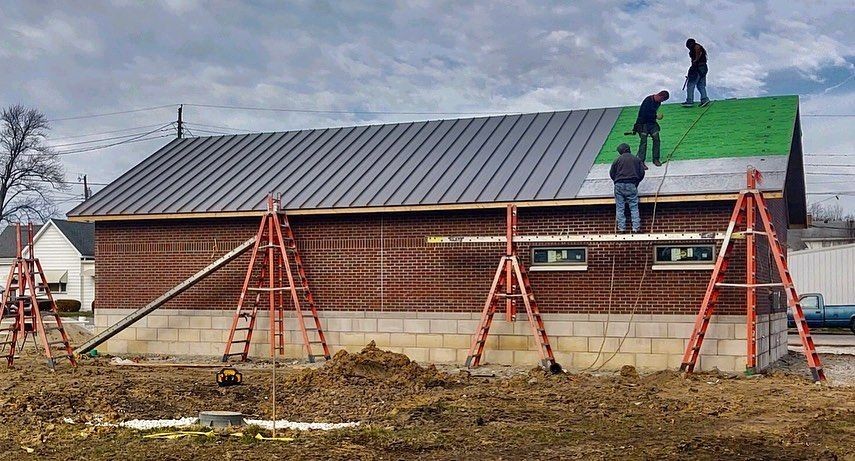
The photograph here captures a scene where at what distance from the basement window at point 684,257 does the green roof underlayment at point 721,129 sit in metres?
1.97

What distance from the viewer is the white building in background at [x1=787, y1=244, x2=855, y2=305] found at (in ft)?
141

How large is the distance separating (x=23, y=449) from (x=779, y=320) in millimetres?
16068

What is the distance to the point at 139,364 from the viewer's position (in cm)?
1938

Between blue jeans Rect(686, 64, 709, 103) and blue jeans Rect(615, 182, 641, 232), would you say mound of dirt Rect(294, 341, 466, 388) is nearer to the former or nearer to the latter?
blue jeans Rect(615, 182, 641, 232)

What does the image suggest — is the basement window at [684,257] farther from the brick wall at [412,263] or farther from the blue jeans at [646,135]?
the blue jeans at [646,135]

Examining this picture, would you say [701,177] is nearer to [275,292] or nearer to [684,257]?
[684,257]

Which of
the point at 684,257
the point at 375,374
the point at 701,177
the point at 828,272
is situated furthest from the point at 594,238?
the point at 828,272

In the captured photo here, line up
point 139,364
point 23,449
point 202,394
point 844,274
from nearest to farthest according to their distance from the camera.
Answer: point 23,449 → point 202,394 → point 139,364 → point 844,274

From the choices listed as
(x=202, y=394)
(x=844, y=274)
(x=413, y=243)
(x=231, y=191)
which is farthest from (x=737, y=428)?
(x=844, y=274)

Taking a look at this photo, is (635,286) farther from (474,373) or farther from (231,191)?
(231,191)

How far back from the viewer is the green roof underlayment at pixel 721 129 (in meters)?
18.4

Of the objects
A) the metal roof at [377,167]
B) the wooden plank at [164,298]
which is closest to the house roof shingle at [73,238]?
the metal roof at [377,167]

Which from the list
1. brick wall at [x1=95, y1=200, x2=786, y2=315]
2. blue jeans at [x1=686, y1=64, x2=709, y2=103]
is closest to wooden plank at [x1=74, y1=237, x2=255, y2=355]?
brick wall at [x1=95, y1=200, x2=786, y2=315]

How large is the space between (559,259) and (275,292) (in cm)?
625
